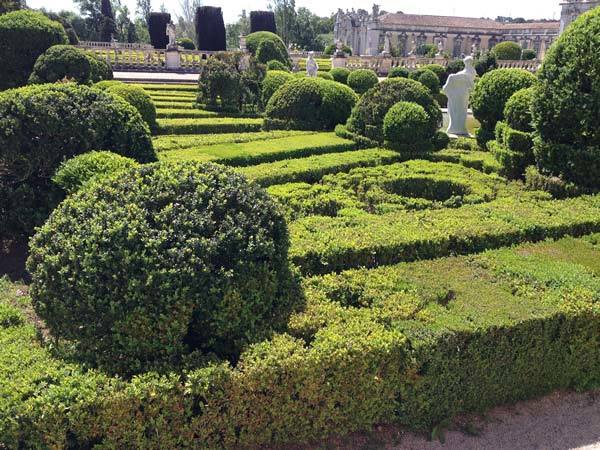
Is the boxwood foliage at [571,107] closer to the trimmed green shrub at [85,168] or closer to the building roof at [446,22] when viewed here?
the trimmed green shrub at [85,168]

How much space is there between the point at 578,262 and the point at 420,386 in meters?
2.98

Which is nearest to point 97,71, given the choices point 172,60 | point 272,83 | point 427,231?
point 272,83

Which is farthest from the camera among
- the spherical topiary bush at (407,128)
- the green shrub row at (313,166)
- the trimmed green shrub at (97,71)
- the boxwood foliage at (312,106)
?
the trimmed green shrub at (97,71)

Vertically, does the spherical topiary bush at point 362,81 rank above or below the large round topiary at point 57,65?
below

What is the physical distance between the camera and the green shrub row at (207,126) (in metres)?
16.3

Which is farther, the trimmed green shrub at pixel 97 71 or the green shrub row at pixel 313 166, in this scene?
the trimmed green shrub at pixel 97 71

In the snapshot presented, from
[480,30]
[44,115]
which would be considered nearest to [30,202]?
[44,115]

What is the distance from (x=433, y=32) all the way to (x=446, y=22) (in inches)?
94.6

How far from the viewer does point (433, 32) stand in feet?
245

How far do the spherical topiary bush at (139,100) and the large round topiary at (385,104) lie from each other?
600 cm

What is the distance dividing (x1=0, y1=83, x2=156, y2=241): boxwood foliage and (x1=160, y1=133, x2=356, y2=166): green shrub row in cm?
270

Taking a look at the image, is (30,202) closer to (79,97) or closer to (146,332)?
(79,97)

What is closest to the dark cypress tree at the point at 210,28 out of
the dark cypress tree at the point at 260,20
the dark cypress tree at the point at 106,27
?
the dark cypress tree at the point at 260,20

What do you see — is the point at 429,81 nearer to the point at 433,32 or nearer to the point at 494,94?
the point at 494,94
